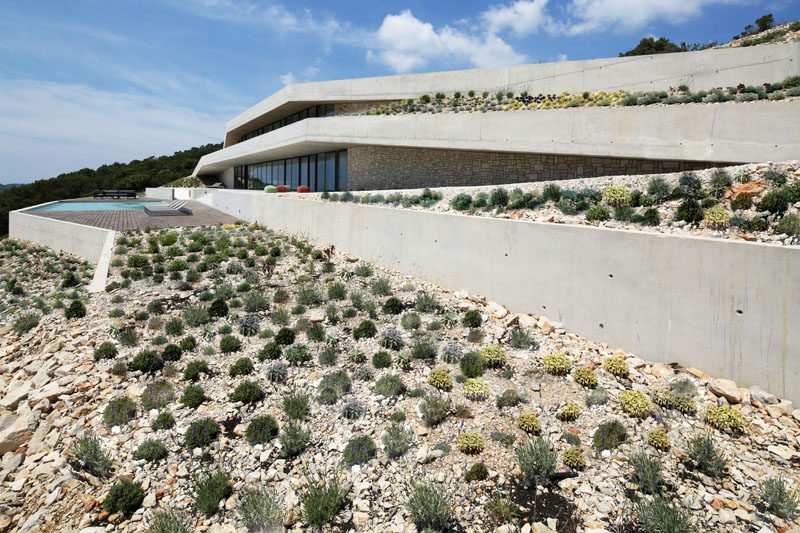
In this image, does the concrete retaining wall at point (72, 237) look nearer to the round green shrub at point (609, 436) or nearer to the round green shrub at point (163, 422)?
the round green shrub at point (163, 422)

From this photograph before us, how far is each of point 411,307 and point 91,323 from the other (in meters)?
8.43

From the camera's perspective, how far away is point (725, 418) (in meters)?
6.53

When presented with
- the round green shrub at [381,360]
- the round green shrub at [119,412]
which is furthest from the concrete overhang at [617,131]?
the round green shrub at [119,412]

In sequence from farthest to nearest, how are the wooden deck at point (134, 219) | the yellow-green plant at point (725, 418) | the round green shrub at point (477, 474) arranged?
the wooden deck at point (134, 219), the yellow-green plant at point (725, 418), the round green shrub at point (477, 474)

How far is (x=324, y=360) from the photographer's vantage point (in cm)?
870

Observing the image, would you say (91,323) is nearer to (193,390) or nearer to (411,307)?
(193,390)

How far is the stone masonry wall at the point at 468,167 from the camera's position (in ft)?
45.5

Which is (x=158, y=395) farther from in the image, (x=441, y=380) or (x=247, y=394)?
(x=441, y=380)

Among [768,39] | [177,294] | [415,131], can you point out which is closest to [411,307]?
[177,294]

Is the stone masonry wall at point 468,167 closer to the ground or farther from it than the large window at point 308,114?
closer to the ground

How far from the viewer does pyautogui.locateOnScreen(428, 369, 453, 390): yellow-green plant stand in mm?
7848

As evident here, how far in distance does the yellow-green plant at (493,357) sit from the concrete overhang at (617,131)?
8986 millimetres

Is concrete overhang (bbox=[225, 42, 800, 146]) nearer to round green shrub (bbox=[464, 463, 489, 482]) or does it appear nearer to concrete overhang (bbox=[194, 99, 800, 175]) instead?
concrete overhang (bbox=[194, 99, 800, 175])

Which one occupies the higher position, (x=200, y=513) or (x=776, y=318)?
(x=776, y=318)
